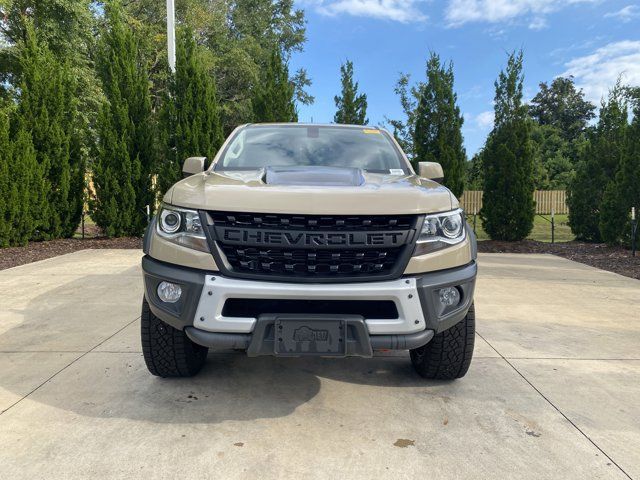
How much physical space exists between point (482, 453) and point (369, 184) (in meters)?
1.52

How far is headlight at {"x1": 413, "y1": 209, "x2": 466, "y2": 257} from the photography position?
101 inches

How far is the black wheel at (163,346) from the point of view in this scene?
299cm

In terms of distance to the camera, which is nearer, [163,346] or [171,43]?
[163,346]

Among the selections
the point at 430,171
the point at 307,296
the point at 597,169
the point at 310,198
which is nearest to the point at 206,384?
the point at 307,296

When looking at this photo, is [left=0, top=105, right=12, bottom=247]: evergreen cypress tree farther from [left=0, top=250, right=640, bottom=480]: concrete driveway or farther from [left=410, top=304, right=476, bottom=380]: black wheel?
[left=410, top=304, right=476, bottom=380]: black wheel

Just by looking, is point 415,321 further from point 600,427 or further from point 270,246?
point 600,427

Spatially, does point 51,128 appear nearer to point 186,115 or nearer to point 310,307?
point 186,115

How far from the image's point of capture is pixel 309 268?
98.2 inches

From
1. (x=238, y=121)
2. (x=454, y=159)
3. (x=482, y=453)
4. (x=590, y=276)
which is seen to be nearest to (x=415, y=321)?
(x=482, y=453)

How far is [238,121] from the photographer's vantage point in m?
29.3

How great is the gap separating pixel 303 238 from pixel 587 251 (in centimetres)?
1016

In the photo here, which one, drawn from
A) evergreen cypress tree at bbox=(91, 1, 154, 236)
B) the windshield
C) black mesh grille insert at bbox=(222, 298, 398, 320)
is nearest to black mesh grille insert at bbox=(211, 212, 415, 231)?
black mesh grille insert at bbox=(222, 298, 398, 320)

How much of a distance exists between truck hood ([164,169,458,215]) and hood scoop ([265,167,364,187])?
0.03 meters

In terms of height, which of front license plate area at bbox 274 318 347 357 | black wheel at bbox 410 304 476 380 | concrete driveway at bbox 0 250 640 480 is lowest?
concrete driveway at bbox 0 250 640 480
